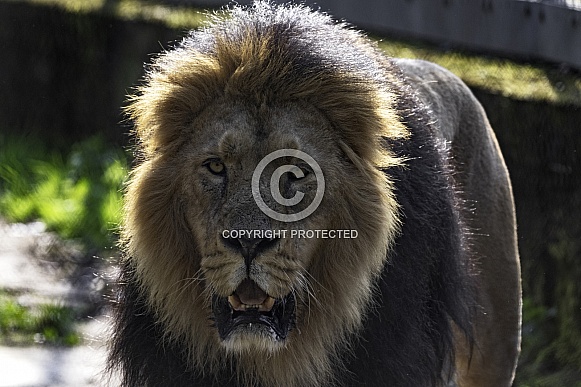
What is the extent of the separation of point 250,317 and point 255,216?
271mm

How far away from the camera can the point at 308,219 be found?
2.72 meters

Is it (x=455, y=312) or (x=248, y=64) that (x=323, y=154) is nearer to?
(x=248, y=64)

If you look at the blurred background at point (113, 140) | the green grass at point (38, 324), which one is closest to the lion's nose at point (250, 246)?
the blurred background at point (113, 140)

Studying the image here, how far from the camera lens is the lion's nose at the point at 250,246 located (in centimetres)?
258

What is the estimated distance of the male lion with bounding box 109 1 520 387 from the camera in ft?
8.82

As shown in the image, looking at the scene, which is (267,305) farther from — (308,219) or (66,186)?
(66,186)

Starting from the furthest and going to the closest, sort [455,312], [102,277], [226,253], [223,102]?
[102,277]
[455,312]
[223,102]
[226,253]

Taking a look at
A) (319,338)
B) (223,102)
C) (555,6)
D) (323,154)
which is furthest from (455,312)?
(555,6)

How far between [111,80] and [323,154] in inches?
193

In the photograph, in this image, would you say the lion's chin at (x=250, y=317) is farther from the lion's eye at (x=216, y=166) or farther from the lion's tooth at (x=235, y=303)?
the lion's eye at (x=216, y=166)

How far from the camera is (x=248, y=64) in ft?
9.16

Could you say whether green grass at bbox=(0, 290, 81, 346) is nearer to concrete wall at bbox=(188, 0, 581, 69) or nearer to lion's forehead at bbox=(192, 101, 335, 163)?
concrete wall at bbox=(188, 0, 581, 69)

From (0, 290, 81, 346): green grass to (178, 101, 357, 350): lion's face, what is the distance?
244 cm

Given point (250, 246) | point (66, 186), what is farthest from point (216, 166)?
point (66, 186)
